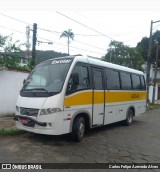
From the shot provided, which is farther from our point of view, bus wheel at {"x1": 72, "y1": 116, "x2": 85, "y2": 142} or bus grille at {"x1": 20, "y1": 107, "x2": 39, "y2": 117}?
bus wheel at {"x1": 72, "y1": 116, "x2": 85, "y2": 142}

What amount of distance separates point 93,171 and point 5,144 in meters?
3.18

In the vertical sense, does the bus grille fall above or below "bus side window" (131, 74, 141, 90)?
below

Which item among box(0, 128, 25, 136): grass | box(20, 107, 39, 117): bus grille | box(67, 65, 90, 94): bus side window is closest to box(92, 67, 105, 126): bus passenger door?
box(67, 65, 90, 94): bus side window

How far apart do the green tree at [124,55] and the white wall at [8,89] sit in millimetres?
28846

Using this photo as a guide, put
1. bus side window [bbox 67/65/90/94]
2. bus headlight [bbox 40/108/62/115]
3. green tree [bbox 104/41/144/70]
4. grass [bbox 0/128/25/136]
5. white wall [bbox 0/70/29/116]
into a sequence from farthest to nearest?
1. green tree [bbox 104/41/144/70]
2. white wall [bbox 0/70/29/116]
3. grass [bbox 0/128/25/136]
4. bus side window [bbox 67/65/90/94]
5. bus headlight [bbox 40/108/62/115]

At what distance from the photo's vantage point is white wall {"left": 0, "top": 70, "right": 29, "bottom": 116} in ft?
38.4

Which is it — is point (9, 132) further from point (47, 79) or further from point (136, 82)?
point (136, 82)

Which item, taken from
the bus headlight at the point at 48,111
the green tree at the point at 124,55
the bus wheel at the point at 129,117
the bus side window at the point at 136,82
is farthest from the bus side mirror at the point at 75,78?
the green tree at the point at 124,55

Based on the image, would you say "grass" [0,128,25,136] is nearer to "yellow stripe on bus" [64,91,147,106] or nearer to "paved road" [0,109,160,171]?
"paved road" [0,109,160,171]

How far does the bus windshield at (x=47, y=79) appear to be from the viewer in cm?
714

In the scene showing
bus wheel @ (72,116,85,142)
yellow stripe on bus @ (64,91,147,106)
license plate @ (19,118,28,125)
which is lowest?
bus wheel @ (72,116,85,142)

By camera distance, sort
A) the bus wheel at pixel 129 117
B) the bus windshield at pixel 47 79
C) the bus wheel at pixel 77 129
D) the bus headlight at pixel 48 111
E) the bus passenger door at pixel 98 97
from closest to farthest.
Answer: the bus headlight at pixel 48 111, the bus windshield at pixel 47 79, the bus wheel at pixel 77 129, the bus passenger door at pixel 98 97, the bus wheel at pixel 129 117

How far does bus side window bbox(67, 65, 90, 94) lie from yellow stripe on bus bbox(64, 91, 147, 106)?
21 cm

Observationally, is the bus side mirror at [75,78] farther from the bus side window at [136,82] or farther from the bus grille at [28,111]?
the bus side window at [136,82]
